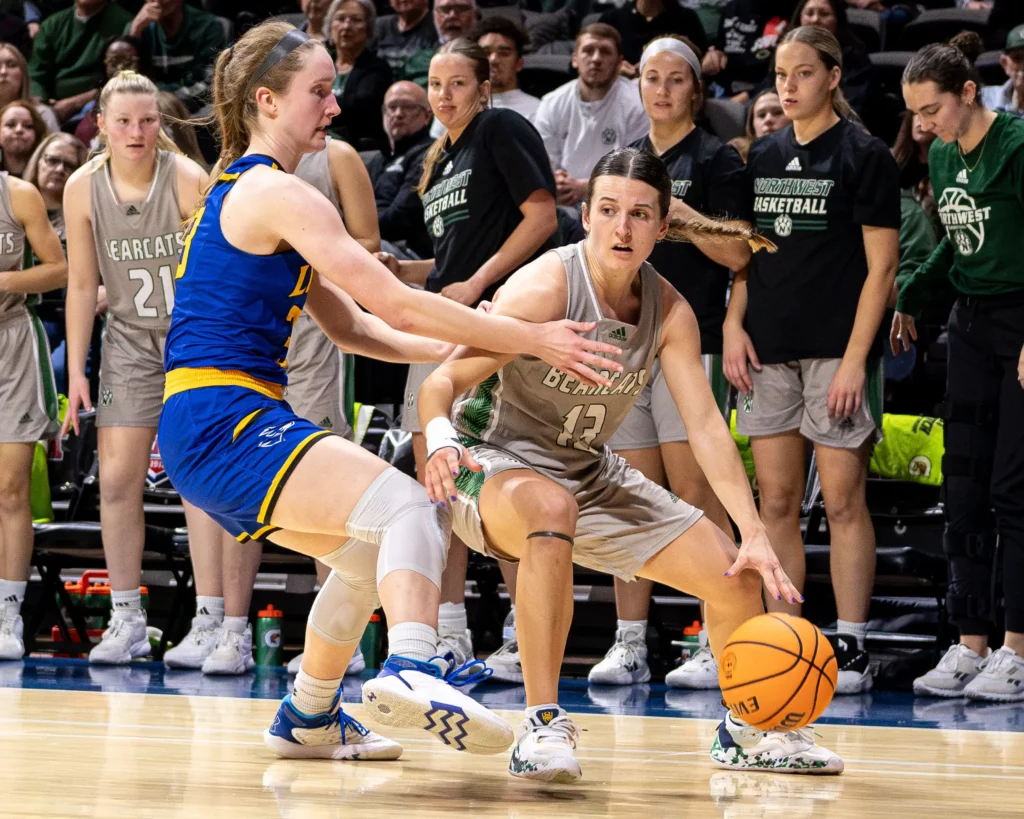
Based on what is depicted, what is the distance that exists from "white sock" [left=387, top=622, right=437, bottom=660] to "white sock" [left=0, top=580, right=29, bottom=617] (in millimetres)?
3689

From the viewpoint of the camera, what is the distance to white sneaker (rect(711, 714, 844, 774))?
11.6 ft

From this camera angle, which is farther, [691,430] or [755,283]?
[755,283]

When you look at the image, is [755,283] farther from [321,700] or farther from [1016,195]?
[321,700]

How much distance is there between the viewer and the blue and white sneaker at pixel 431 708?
2799 millimetres

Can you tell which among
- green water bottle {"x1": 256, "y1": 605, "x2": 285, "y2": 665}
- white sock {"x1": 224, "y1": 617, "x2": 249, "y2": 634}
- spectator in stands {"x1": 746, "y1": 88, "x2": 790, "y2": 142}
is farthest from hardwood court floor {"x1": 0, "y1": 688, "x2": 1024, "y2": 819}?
spectator in stands {"x1": 746, "y1": 88, "x2": 790, "y2": 142}

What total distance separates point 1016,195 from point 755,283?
1.02 metres

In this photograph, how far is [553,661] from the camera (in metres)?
3.42

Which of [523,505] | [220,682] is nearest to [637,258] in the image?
[523,505]

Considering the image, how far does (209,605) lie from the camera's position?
5.83 metres

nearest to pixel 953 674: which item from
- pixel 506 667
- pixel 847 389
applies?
pixel 847 389

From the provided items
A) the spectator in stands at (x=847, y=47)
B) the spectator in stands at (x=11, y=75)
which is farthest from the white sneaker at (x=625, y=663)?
the spectator in stands at (x=11, y=75)

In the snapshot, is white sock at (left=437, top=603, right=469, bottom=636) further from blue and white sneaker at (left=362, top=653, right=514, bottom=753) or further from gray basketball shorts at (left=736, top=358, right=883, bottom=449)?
blue and white sneaker at (left=362, top=653, right=514, bottom=753)

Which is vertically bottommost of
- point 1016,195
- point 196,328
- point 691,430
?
point 691,430

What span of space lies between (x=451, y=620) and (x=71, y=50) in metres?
6.22
